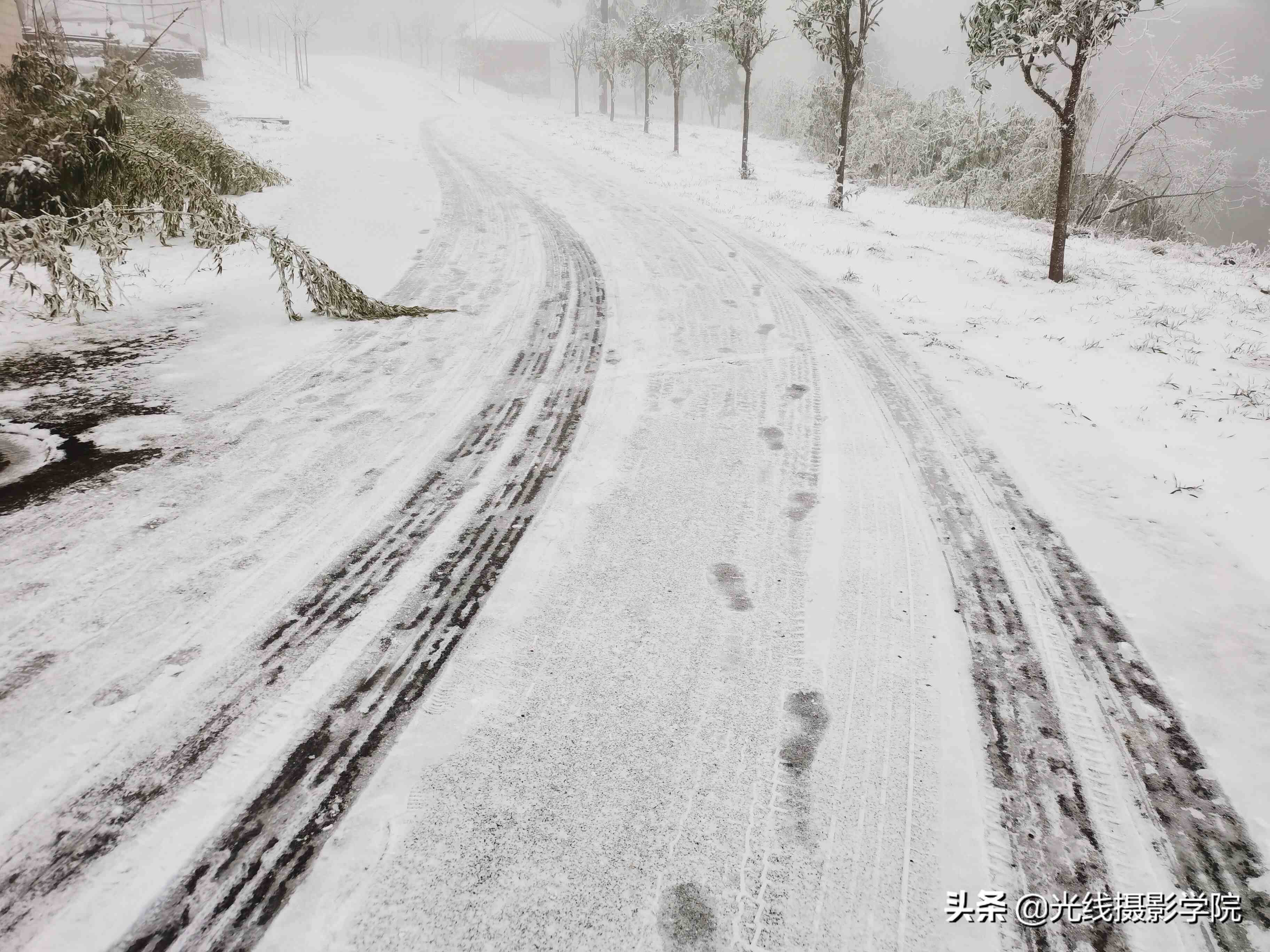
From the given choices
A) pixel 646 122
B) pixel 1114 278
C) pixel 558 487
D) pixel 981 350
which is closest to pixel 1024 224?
pixel 1114 278

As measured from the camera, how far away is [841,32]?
1320 centimetres

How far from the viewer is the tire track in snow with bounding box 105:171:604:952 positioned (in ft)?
4.77

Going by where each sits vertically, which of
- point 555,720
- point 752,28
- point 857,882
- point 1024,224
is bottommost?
point 857,882

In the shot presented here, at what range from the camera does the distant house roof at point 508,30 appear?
6481cm

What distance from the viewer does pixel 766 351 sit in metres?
5.02

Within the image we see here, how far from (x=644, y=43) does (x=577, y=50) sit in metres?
15.9

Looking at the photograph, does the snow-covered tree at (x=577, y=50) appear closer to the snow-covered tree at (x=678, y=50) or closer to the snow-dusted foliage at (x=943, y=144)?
the snow-covered tree at (x=678, y=50)

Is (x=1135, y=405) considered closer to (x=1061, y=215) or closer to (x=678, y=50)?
(x=1061, y=215)

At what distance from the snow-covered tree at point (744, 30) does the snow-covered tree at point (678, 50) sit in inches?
382

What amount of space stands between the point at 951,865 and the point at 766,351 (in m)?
3.95

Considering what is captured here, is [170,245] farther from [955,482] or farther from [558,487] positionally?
[955,482]

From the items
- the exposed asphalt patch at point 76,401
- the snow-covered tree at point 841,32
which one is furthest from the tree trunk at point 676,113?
the exposed asphalt patch at point 76,401

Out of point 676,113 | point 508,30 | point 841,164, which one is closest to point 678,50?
point 676,113

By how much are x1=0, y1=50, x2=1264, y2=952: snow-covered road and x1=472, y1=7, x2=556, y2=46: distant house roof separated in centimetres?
7684
